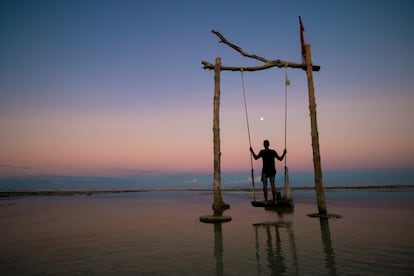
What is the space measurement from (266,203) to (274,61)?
18.7 feet

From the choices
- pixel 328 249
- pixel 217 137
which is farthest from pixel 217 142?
pixel 328 249

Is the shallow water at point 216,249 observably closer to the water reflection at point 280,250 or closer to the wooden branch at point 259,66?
the water reflection at point 280,250

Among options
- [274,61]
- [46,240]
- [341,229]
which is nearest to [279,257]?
[341,229]

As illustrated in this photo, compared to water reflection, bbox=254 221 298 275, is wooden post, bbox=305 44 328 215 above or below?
above

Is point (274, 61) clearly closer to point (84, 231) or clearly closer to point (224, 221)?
point (224, 221)

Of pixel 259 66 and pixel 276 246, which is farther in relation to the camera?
pixel 259 66

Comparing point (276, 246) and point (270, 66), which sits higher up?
point (270, 66)

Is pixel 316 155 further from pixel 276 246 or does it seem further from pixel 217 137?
pixel 276 246

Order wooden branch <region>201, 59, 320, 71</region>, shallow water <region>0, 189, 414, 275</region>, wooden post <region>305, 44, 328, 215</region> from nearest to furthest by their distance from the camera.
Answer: shallow water <region>0, 189, 414, 275</region>, wooden post <region>305, 44, 328, 215</region>, wooden branch <region>201, 59, 320, 71</region>

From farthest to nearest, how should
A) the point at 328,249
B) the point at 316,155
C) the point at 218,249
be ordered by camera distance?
the point at 316,155 < the point at 218,249 < the point at 328,249

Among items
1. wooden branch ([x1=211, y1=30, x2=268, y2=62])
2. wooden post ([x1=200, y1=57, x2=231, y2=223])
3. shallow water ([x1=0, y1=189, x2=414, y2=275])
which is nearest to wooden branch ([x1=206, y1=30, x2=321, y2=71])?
wooden branch ([x1=211, y1=30, x2=268, y2=62])

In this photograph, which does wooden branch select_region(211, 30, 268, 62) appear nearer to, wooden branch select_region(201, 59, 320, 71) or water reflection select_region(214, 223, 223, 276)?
wooden branch select_region(201, 59, 320, 71)

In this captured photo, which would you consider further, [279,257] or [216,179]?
[216,179]

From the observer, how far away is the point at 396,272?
4023mm
